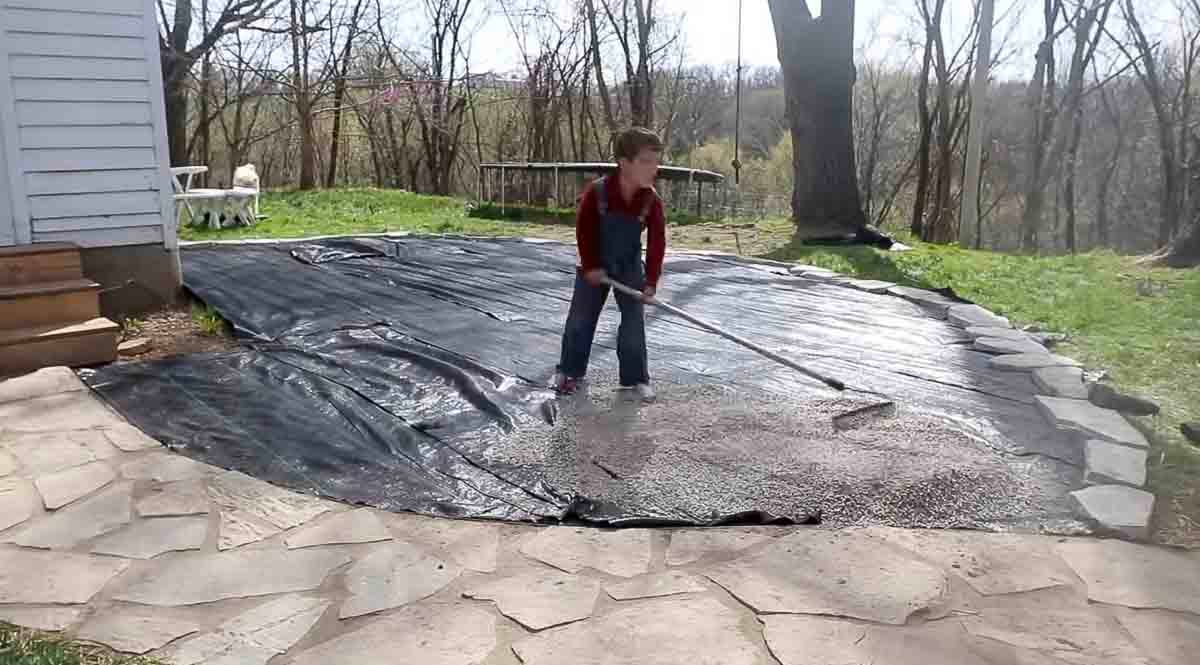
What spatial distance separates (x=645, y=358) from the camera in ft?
10.9

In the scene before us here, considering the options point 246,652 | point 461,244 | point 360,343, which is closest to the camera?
point 246,652

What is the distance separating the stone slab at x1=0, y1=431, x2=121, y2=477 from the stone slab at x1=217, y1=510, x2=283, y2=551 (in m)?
0.66

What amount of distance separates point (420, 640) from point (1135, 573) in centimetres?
160

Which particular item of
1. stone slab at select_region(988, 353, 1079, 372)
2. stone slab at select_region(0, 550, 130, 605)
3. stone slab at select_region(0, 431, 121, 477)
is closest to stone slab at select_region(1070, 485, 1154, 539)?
stone slab at select_region(988, 353, 1079, 372)

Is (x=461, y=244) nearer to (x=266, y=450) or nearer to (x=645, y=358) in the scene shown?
(x=645, y=358)

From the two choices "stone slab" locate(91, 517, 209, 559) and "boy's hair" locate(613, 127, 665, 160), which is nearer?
"stone slab" locate(91, 517, 209, 559)

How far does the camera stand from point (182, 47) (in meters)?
12.4

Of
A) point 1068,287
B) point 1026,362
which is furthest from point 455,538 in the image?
point 1068,287

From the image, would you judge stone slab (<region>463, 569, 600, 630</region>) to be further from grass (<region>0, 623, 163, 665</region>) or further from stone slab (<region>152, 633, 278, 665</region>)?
grass (<region>0, 623, 163, 665</region>)

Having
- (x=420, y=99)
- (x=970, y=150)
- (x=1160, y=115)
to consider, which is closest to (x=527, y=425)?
(x=970, y=150)

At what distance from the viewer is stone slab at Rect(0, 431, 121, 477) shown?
8.28 ft

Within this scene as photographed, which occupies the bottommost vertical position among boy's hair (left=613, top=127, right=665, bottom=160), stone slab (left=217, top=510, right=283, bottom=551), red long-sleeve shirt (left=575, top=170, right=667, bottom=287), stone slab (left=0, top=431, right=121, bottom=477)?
stone slab (left=217, top=510, right=283, bottom=551)

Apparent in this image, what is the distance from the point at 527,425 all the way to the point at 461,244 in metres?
4.58

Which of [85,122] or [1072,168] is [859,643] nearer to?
[85,122]
